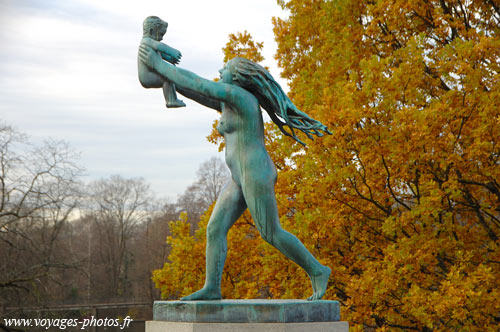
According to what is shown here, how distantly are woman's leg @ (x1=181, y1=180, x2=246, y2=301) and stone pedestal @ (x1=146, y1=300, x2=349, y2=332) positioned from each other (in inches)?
13.4

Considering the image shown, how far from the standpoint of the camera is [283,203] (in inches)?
393

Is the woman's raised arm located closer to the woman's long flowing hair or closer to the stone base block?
the woman's long flowing hair

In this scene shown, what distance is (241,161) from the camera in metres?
4.60

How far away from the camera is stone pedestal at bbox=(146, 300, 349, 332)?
405 cm

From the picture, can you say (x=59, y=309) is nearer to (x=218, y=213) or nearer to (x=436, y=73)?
(x=436, y=73)

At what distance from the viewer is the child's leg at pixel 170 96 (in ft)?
15.5

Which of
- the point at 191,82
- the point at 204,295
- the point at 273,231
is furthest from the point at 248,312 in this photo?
the point at 191,82

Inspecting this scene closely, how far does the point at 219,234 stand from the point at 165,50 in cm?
160

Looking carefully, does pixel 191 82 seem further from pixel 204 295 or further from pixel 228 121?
pixel 204 295

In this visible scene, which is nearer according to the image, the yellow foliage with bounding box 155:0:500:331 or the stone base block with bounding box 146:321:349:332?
the stone base block with bounding box 146:321:349:332

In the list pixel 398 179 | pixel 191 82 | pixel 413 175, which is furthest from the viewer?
pixel 398 179

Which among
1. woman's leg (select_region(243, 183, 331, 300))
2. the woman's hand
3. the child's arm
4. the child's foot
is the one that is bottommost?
woman's leg (select_region(243, 183, 331, 300))

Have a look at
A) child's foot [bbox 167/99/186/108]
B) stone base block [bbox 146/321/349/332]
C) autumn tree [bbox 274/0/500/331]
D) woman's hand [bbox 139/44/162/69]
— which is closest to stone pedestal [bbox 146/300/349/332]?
stone base block [bbox 146/321/349/332]

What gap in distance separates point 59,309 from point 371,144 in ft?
66.8
